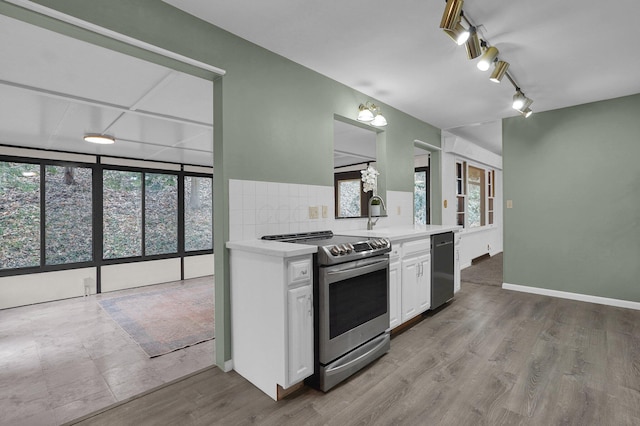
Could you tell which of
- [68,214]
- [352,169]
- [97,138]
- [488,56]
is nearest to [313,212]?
[488,56]

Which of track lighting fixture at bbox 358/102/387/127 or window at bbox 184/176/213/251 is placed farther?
window at bbox 184/176/213/251

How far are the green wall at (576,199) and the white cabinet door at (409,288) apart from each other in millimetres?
2351

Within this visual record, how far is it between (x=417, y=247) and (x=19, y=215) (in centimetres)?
554

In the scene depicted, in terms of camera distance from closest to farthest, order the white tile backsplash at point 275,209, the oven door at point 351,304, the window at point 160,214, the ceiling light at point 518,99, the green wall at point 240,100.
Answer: the green wall at point 240,100 < the oven door at point 351,304 < the white tile backsplash at point 275,209 < the ceiling light at point 518,99 < the window at point 160,214

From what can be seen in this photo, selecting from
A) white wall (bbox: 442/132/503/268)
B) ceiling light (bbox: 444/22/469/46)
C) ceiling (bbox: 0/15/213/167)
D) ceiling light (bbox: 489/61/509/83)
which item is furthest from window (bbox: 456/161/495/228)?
ceiling (bbox: 0/15/213/167)

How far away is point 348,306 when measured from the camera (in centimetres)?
→ 220

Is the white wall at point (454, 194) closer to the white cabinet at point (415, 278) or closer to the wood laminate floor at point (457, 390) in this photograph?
the white cabinet at point (415, 278)

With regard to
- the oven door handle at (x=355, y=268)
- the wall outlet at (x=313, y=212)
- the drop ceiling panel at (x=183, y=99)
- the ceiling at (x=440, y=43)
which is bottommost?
the oven door handle at (x=355, y=268)

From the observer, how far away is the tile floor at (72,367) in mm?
1932

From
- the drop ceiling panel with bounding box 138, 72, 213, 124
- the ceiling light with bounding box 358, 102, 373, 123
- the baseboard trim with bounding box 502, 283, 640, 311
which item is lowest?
the baseboard trim with bounding box 502, 283, 640, 311

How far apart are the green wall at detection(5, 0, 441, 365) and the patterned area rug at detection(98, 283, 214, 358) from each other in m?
0.83

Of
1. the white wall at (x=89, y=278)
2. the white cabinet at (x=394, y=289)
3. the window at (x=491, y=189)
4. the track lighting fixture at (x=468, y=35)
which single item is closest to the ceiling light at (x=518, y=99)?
the track lighting fixture at (x=468, y=35)

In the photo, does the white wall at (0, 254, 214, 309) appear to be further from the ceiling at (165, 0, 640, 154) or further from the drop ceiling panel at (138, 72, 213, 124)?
the ceiling at (165, 0, 640, 154)

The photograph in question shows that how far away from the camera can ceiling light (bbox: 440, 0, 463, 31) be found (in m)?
1.76
